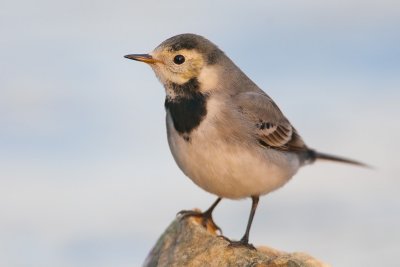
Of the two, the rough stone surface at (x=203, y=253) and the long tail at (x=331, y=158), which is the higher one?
the long tail at (x=331, y=158)

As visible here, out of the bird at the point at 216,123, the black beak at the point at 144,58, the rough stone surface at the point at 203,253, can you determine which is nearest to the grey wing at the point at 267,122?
the bird at the point at 216,123

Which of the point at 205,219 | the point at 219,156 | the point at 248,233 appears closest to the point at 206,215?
the point at 205,219

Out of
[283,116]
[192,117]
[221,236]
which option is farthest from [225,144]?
[283,116]

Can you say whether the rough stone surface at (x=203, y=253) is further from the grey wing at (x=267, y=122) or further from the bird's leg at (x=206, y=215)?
the grey wing at (x=267, y=122)

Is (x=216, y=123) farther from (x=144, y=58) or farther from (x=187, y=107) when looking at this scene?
(x=144, y=58)

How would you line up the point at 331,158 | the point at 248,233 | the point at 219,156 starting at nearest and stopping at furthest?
the point at 219,156
the point at 248,233
the point at 331,158

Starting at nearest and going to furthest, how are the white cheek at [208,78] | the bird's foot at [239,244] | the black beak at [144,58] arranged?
the bird's foot at [239,244] → the white cheek at [208,78] → the black beak at [144,58]

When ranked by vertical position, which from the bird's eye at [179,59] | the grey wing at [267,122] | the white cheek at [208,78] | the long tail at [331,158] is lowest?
the long tail at [331,158]

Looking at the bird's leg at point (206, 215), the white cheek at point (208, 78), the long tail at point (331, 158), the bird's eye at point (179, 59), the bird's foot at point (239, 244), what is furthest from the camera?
the long tail at point (331, 158)

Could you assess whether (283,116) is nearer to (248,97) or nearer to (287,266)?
(248,97)
